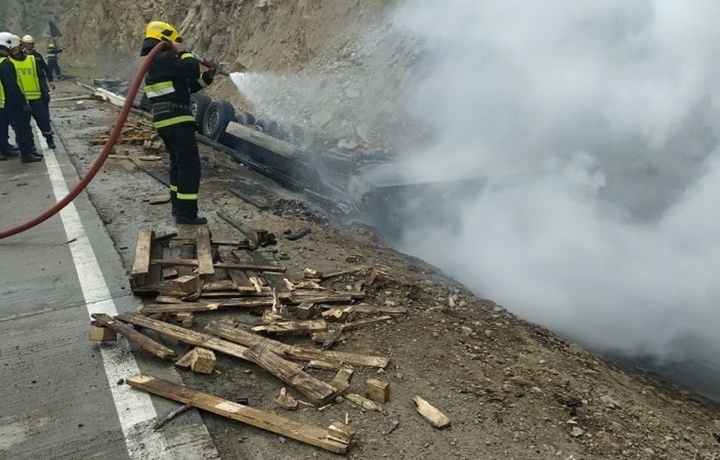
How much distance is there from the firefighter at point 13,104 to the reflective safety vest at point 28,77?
0.17 meters

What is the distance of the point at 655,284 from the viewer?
6.19 m

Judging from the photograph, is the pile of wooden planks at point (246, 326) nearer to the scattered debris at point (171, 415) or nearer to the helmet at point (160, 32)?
the scattered debris at point (171, 415)

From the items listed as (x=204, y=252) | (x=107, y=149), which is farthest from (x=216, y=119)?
(x=204, y=252)

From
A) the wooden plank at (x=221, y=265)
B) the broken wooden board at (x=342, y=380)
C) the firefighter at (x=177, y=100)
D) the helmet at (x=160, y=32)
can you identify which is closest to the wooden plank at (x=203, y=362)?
the broken wooden board at (x=342, y=380)

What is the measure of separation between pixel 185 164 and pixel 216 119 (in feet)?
14.6

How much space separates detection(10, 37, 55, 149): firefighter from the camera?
343 inches

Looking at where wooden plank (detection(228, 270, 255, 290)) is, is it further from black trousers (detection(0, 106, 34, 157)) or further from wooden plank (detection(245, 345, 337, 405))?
black trousers (detection(0, 106, 34, 157))

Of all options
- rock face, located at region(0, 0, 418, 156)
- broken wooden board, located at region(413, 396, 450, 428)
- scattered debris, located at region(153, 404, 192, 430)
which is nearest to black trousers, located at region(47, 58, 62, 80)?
rock face, located at region(0, 0, 418, 156)

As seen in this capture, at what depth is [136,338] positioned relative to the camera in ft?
11.3

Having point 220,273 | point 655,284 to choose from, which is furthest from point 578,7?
point 220,273

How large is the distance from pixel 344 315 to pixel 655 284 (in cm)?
394

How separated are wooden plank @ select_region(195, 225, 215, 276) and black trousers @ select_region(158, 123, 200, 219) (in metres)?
0.47

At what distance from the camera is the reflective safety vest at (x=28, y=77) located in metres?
8.73

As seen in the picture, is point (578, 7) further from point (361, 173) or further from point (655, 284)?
point (655, 284)
